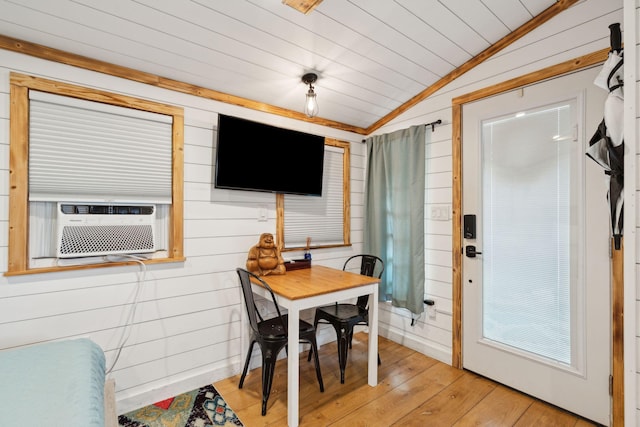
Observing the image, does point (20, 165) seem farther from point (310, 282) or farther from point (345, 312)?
point (345, 312)

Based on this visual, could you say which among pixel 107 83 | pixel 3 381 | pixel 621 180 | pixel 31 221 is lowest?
pixel 3 381

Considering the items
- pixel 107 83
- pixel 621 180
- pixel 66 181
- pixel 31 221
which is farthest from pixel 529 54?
pixel 31 221

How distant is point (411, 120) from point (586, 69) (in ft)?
4.36

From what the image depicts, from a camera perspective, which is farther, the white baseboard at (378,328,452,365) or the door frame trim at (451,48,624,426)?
the white baseboard at (378,328,452,365)

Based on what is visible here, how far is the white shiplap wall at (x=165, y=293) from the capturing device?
1717 millimetres

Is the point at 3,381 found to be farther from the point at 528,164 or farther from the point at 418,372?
the point at 528,164

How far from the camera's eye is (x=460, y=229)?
2.51 meters

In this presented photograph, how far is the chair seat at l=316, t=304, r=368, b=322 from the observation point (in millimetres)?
2383

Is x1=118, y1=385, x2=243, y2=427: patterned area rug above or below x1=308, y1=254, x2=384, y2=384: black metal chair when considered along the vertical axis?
below

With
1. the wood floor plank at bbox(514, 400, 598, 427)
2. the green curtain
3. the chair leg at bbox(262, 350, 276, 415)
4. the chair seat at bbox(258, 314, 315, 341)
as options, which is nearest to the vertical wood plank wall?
the green curtain

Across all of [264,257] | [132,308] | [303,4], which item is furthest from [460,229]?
[132,308]

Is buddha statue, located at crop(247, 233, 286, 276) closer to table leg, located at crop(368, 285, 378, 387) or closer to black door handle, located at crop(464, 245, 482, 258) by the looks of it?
table leg, located at crop(368, 285, 378, 387)

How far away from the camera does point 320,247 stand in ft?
10.1

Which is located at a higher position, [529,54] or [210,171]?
[529,54]
